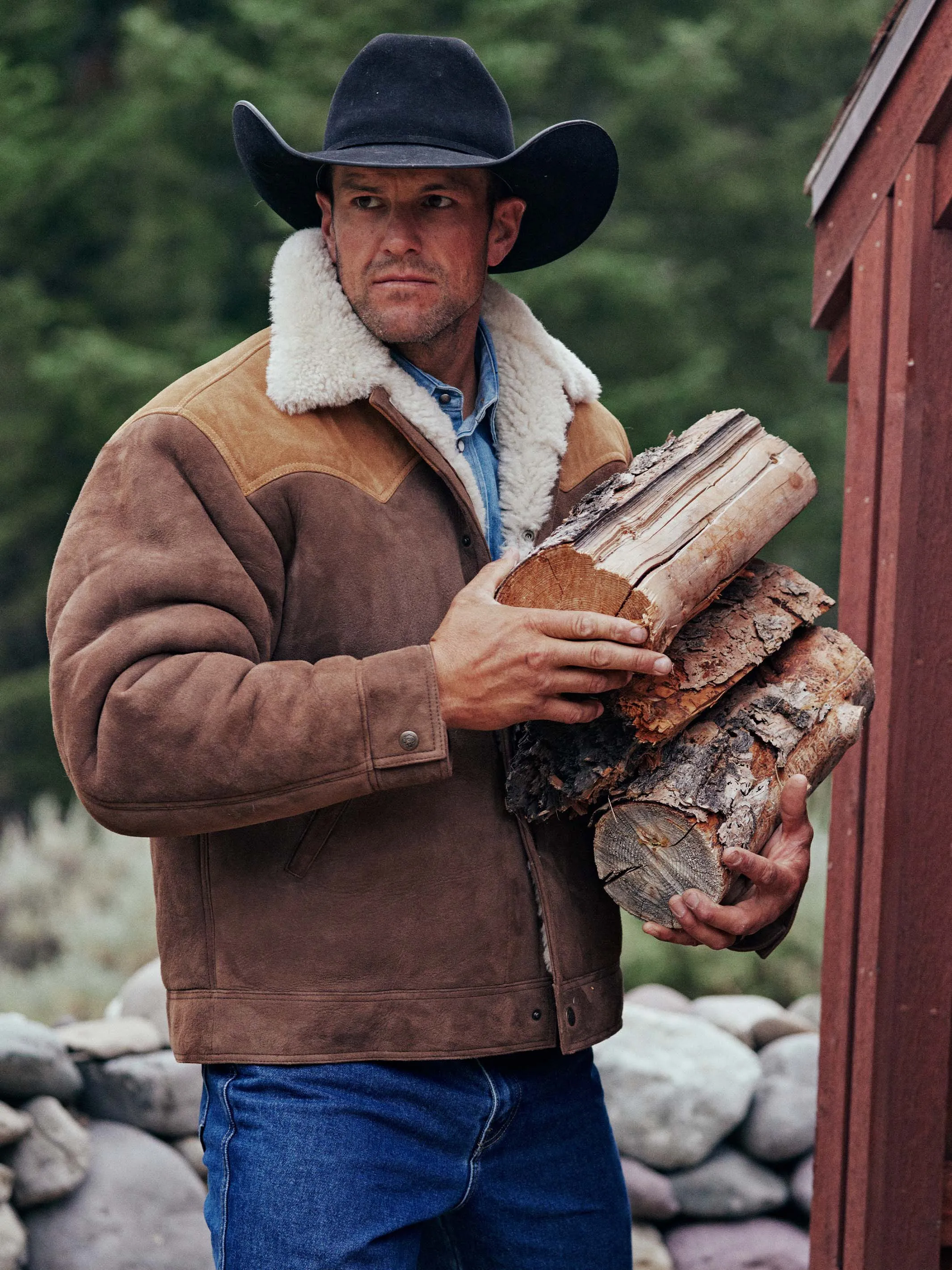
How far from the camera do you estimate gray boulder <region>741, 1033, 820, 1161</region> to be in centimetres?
438

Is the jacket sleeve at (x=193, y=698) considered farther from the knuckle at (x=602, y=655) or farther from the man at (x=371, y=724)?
the knuckle at (x=602, y=655)

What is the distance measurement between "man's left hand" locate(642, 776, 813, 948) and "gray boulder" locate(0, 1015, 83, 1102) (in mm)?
2308

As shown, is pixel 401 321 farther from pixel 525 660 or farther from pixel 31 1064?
pixel 31 1064

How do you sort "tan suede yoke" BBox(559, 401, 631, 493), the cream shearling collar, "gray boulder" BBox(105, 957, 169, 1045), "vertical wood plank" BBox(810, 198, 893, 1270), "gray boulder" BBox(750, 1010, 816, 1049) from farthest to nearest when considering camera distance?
"gray boulder" BBox(750, 1010, 816, 1049), "gray boulder" BBox(105, 957, 169, 1045), "vertical wood plank" BBox(810, 198, 893, 1270), "tan suede yoke" BBox(559, 401, 631, 493), the cream shearling collar

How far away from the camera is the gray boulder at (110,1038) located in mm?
4184

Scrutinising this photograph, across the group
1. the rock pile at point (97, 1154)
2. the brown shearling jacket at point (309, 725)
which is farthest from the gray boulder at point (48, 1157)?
the brown shearling jacket at point (309, 725)

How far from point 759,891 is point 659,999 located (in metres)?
3.11

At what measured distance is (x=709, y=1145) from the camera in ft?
14.2


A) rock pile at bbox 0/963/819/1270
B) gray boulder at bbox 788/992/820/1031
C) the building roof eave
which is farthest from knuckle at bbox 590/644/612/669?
gray boulder at bbox 788/992/820/1031

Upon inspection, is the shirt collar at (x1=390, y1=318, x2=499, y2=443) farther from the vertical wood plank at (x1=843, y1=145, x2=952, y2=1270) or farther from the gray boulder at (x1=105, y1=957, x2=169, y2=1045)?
the gray boulder at (x1=105, y1=957, x2=169, y2=1045)

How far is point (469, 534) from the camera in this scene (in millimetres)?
2320

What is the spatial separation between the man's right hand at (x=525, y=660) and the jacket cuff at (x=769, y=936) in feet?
2.12

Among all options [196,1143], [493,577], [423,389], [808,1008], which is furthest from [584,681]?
[808,1008]

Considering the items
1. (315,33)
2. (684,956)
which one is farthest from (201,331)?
(684,956)
